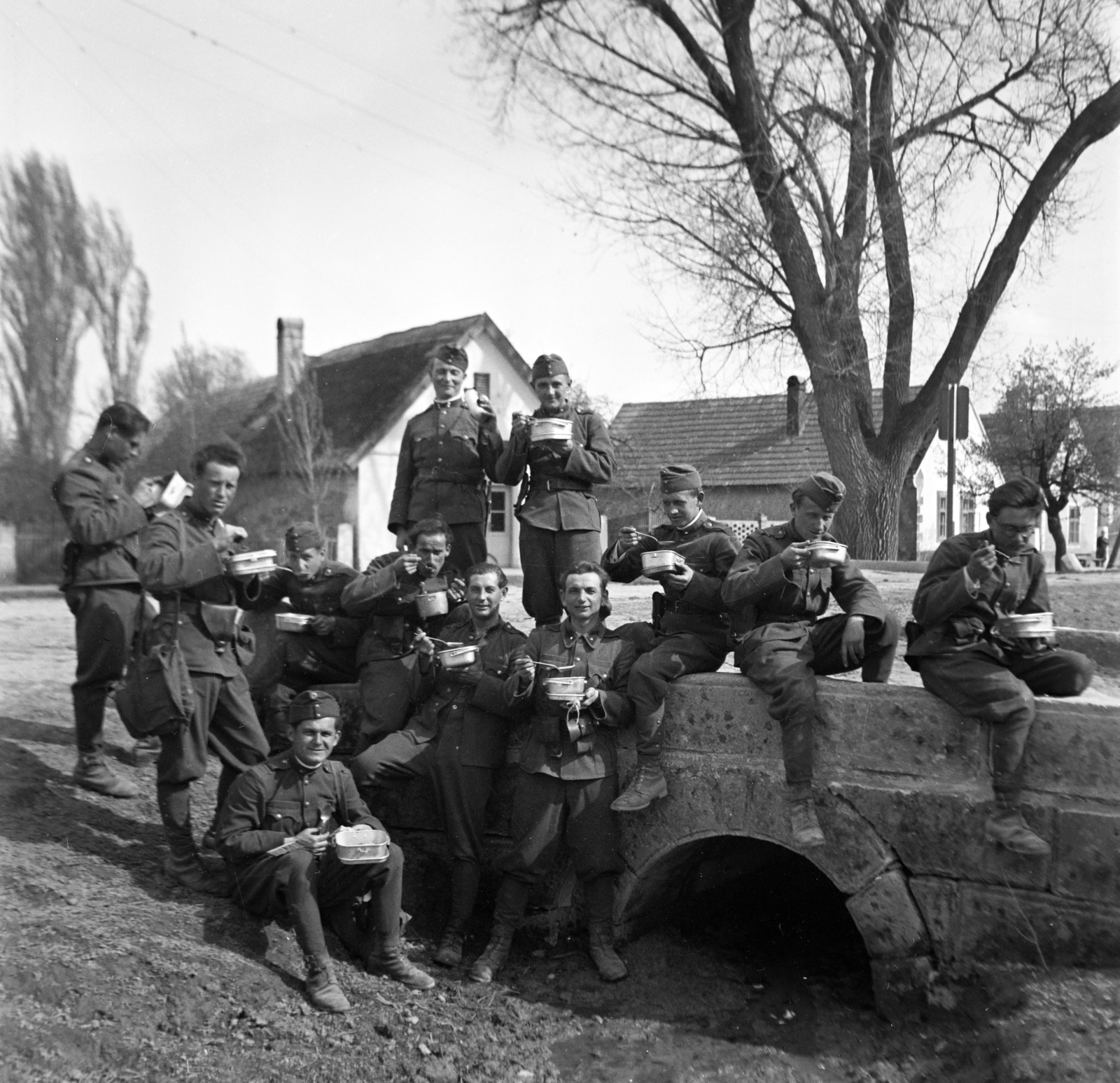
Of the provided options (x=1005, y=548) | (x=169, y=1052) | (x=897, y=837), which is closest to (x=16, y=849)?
(x=169, y=1052)

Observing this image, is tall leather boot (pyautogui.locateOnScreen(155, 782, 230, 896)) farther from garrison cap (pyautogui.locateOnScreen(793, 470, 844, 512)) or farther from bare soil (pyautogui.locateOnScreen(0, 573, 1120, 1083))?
garrison cap (pyautogui.locateOnScreen(793, 470, 844, 512))

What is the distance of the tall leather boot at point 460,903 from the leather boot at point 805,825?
158 centimetres

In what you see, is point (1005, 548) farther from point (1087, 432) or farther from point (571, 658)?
point (1087, 432)

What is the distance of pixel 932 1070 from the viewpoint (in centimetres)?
470

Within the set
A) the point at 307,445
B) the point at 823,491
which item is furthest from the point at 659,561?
the point at 307,445

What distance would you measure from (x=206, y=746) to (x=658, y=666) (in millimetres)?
2151

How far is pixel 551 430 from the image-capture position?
216 inches

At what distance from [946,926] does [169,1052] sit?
334 centimetres

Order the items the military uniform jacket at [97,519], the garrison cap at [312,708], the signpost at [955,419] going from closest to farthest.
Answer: the garrison cap at [312,708] < the military uniform jacket at [97,519] < the signpost at [955,419]

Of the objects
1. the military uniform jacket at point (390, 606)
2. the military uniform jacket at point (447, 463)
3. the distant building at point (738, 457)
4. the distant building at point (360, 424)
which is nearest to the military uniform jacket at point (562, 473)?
the military uniform jacket at point (447, 463)

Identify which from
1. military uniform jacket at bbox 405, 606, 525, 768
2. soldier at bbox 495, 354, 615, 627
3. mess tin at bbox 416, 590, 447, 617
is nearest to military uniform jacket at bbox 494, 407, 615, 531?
soldier at bbox 495, 354, 615, 627

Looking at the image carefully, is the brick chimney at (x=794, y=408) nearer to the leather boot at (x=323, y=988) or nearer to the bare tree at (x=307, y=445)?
the bare tree at (x=307, y=445)

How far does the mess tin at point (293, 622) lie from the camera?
5977mm

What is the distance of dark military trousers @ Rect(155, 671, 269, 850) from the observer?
16.4ft
